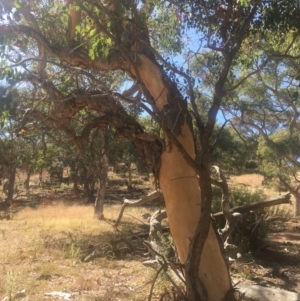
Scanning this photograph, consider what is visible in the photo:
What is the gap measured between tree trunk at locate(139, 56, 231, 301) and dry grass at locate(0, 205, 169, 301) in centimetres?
64

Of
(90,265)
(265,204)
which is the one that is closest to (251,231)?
(265,204)

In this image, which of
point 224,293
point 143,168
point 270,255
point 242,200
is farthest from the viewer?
point 143,168

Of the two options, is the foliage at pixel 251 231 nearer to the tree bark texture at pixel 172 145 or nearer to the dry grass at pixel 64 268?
the dry grass at pixel 64 268

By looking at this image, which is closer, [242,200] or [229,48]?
[229,48]

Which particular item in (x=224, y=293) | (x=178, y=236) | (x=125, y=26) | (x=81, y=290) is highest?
(x=125, y=26)

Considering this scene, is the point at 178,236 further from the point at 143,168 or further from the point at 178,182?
the point at 143,168

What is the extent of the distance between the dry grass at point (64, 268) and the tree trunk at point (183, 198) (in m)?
0.64

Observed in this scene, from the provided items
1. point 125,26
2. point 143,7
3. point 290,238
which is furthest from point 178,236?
point 290,238

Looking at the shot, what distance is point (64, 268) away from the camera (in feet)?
26.1

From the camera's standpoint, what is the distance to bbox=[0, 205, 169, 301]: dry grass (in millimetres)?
6332

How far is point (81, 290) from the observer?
6449mm

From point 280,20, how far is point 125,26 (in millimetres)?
1917

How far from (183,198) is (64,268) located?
3.98m

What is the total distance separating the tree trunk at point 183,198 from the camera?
4656mm
